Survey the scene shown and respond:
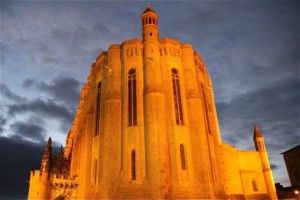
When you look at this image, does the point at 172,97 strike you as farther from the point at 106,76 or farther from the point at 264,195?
the point at 264,195

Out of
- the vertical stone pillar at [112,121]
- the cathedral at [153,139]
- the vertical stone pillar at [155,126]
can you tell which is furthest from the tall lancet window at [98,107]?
the vertical stone pillar at [155,126]

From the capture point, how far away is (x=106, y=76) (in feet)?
110

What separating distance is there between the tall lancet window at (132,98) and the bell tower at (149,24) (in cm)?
469

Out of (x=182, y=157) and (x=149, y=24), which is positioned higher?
(x=149, y=24)

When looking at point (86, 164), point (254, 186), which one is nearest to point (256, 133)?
point (254, 186)

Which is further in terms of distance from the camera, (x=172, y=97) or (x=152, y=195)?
(x=172, y=97)

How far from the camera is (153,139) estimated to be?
1089 inches

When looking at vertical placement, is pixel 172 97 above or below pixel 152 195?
above

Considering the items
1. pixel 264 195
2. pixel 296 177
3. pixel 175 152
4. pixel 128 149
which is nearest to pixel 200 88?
pixel 175 152

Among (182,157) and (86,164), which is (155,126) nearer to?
(182,157)

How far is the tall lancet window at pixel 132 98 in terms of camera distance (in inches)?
1177

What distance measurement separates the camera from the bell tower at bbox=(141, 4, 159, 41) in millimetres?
34219

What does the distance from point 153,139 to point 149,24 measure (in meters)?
14.6

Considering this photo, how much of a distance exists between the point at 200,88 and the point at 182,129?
6.76 m
